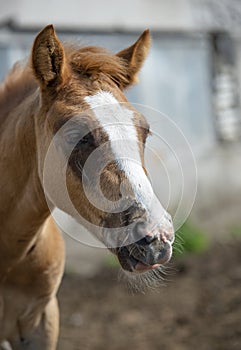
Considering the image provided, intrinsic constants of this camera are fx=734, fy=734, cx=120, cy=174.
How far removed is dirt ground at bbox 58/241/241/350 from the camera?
5469mm

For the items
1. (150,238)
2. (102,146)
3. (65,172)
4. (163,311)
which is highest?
(102,146)

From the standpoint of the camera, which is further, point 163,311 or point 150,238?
point 163,311

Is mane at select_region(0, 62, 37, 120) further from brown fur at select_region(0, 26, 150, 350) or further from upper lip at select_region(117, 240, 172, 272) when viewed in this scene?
upper lip at select_region(117, 240, 172, 272)

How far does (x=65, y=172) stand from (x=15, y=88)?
84cm

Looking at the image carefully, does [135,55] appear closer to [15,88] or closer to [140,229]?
[15,88]

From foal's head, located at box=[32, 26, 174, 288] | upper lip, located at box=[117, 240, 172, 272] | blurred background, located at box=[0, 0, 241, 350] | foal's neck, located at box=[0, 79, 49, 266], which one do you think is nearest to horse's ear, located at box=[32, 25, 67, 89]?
foal's head, located at box=[32, 26, 174, 288]

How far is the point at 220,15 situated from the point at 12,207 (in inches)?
294

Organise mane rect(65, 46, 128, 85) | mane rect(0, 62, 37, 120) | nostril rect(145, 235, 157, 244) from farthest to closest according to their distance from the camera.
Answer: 1. mane rect(0, 62, 37, 120)
2. mane rect(65, 46, 128, 85)
3. nostril rect(145, 235, 157, 244)

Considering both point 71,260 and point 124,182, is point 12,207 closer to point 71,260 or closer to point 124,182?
point 124,182

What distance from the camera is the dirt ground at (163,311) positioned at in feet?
17.9

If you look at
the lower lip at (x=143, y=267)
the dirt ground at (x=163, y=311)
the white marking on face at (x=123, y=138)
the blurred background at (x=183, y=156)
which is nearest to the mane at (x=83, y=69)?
the white marking on face at (x=123, y=138)

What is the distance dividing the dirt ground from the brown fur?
151 centimetres

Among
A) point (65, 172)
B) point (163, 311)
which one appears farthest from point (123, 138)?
point (163, 311)

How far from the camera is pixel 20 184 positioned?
11.7ft
